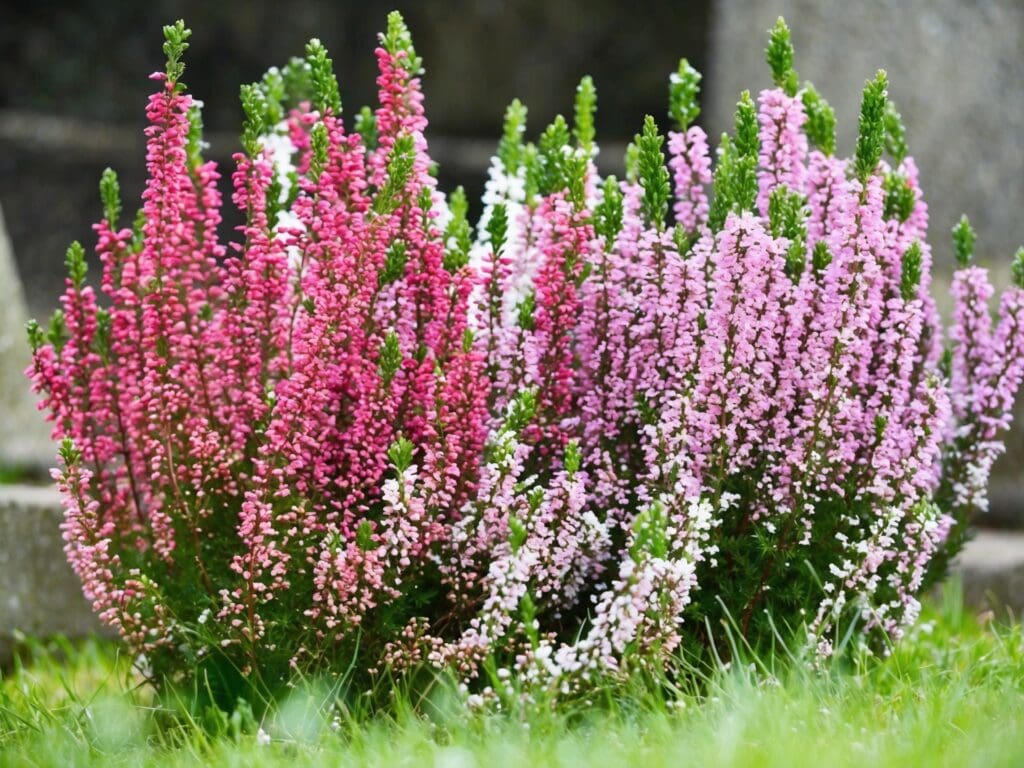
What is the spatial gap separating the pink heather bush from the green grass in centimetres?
11

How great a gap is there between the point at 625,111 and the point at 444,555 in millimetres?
4294

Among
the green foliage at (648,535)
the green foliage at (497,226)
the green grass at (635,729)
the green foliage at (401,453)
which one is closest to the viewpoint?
the green grass at (635,729)

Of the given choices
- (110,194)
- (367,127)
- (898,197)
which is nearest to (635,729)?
(898,197)

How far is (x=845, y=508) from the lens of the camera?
3.21 metres

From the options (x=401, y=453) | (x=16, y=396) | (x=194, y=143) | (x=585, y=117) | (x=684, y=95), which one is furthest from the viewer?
(x=16, y=396)

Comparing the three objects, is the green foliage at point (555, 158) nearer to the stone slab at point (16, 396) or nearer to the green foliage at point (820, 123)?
the green foliage at point (820, 123)

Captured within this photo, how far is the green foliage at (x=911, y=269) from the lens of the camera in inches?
127

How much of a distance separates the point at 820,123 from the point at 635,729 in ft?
5.00

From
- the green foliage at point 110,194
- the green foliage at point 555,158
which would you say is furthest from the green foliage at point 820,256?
the green foliage at point 110,194

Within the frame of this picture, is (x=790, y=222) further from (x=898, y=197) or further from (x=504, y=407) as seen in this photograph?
(x=504, y=407)

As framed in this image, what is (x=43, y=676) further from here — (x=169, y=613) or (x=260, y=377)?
(x=260, y=377)

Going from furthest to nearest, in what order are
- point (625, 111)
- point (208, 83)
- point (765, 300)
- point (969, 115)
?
point (208, 83) < point (625, 111) < point (969, 115) < point (765, 300)

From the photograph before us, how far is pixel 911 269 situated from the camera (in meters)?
3.23

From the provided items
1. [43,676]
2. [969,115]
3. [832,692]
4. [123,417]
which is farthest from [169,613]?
[969,115]
